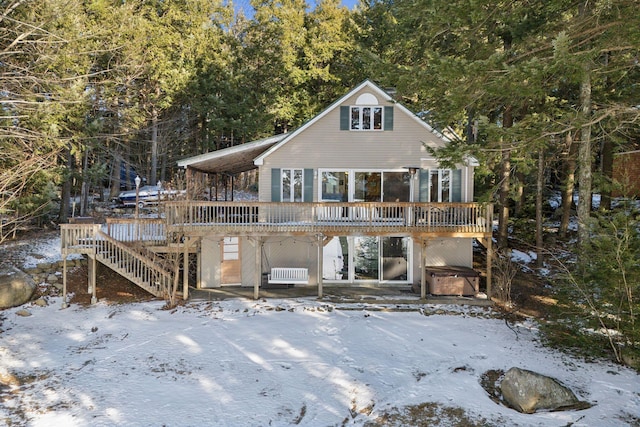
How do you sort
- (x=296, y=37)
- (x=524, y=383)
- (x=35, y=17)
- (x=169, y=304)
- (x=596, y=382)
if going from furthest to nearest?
(x=296, y=37) → (x=169, y=304) → (x=35, y=17) → (x=596, y=382) → (x=524, y=383)

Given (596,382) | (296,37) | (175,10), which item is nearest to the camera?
(596,382)

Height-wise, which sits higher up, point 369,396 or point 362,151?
point 362,151

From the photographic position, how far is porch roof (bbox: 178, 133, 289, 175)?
14.0 meters

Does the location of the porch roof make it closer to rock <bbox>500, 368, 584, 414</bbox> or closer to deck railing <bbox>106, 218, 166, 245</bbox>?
deck railing <bbox>106, 218, 166, 245</bbox>

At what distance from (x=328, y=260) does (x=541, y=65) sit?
959 cm

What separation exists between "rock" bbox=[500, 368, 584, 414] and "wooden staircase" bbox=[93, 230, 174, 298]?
10.2 meters

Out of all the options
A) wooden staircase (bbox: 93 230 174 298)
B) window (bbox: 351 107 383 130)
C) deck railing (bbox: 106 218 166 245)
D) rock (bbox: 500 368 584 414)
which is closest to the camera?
rock (bbox: 500 368 584 414)

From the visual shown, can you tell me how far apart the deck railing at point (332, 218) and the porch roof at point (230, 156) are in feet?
6.17

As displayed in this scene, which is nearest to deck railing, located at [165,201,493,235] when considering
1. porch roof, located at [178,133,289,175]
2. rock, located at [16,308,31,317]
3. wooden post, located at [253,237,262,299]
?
wooden post, located at [253,237,262,299]

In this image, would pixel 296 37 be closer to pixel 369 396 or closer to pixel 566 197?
pixel 566 197

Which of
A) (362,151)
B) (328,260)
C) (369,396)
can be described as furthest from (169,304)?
(362,151)

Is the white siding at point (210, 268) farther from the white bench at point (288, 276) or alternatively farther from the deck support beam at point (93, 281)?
the deck support beam at point (93, 281)

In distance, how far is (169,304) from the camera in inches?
492

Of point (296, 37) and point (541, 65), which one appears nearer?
point (541, 65)
